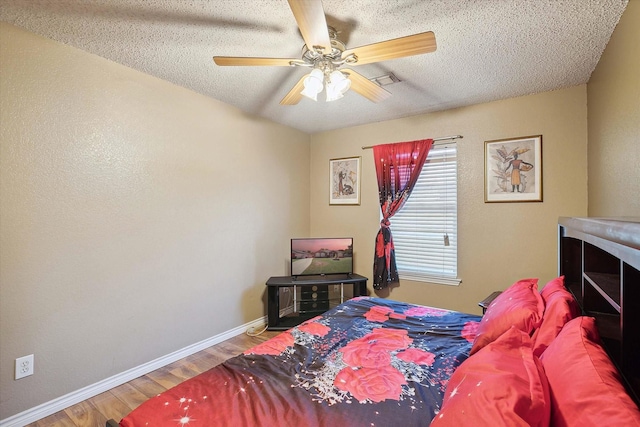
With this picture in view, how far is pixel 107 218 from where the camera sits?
2205 millimetres

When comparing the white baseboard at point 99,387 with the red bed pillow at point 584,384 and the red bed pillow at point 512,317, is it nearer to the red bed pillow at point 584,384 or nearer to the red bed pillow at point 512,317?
Answer: the red bed pillow at point 512,317

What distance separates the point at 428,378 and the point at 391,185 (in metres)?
2.47

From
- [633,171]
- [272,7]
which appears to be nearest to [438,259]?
[633,171]

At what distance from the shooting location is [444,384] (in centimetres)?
128

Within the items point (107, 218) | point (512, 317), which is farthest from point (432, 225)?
point (107, 218)

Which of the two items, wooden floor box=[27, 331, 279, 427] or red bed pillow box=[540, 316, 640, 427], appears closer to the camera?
red bed pillow box=[540, 316, 640, 427]

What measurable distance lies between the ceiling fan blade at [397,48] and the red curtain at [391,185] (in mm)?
1846

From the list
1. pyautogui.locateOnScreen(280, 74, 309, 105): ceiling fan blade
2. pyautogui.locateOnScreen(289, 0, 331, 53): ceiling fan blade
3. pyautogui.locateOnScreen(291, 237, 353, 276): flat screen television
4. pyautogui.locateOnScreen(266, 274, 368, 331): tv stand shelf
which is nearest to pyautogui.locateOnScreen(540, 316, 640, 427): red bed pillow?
pyautogui.locateOnScreen(289, 0, 331, 53): ceiling fan blade

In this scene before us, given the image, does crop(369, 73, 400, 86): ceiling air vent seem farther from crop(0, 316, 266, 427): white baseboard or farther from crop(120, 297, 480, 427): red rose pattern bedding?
crop(0, 316, 266, 427): white baseboard

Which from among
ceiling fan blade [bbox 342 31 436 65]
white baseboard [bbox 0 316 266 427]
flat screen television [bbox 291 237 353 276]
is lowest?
white baseboard [bbox 0 316 266 427]

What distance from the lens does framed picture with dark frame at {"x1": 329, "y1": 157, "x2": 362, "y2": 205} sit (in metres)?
3.85

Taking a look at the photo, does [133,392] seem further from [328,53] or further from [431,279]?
[431,279]

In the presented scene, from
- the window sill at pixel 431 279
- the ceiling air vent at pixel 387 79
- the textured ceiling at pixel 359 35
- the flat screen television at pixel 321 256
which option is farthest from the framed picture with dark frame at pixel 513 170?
the flat screen television at pixel 321 256

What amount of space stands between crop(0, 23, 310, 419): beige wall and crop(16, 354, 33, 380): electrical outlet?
4 centimetres
